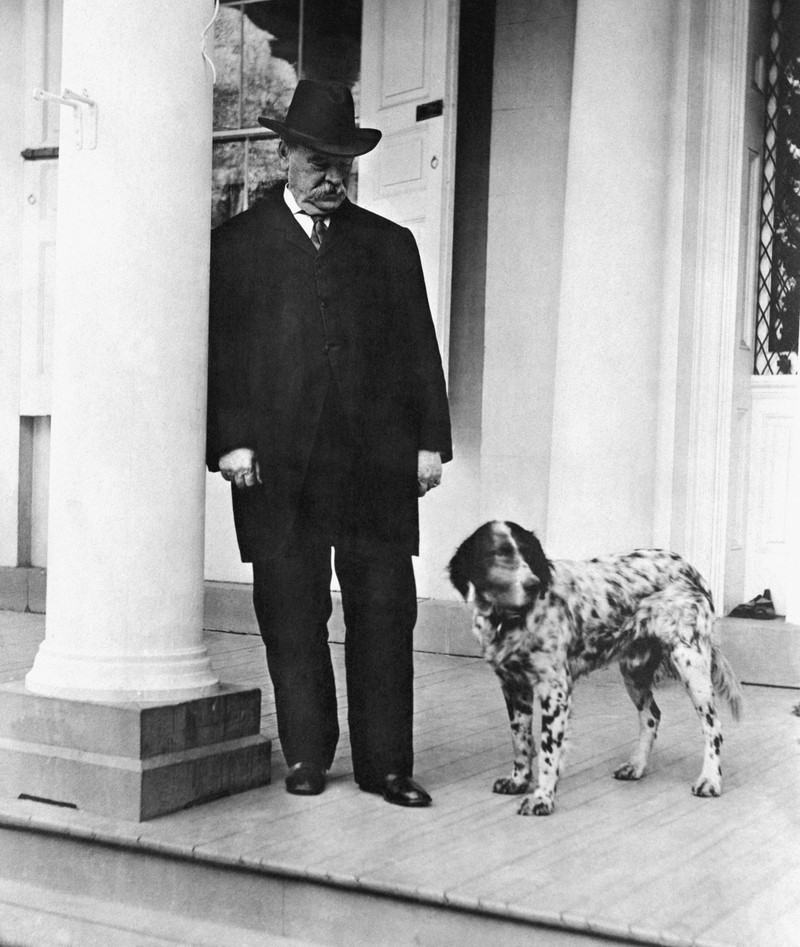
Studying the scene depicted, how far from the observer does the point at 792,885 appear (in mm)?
3098

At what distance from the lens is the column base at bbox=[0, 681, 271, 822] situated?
3.59m

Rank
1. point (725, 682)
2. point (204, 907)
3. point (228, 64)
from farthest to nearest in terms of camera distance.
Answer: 1. point (228, 64)
2. point (725, 682)
3. point (204, 907)

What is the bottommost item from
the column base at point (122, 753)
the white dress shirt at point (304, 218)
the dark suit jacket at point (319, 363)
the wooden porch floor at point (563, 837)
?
the wooden porch floor at point (563, 837)

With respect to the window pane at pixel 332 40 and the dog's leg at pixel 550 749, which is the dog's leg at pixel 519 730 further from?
→ the window pane at pixel 332 40

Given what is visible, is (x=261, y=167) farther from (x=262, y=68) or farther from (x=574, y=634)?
(x=574, y=634)

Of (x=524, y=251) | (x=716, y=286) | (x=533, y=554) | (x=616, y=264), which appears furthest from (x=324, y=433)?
(x=524, y=251)

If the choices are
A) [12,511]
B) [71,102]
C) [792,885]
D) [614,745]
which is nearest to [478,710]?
[614,745]

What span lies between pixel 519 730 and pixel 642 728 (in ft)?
1.58

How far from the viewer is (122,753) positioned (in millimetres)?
3627

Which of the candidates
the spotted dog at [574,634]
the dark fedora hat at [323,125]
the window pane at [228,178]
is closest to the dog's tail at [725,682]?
the spotted dog at [574,634]

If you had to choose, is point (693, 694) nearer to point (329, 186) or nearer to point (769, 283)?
point (329, 186)

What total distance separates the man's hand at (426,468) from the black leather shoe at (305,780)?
0.81 meters

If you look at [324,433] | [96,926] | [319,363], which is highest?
[319,363]

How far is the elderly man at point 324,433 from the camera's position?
12.8 ft
